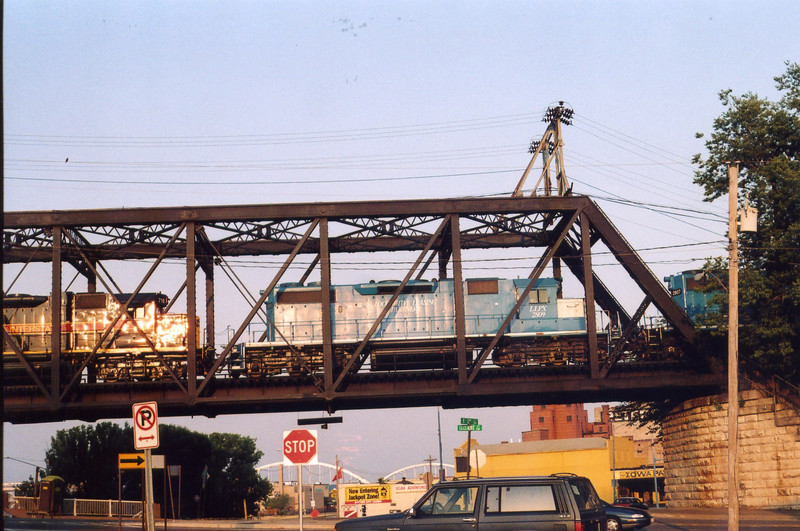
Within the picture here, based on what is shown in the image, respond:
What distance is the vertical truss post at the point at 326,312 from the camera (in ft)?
135

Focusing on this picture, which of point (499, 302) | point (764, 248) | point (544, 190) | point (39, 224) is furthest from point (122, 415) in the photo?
point (764, 248)

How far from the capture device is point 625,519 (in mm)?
26281

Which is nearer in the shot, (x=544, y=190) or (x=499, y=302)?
(x=499, y=302)

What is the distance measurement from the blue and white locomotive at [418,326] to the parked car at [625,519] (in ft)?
57.3

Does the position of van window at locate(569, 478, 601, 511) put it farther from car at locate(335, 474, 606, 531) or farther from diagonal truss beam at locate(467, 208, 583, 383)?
diagonal truss beam at locate(467, 208, 583, 383)

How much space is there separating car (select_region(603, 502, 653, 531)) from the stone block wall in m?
16.3

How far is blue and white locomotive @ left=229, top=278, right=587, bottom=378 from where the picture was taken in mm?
44000

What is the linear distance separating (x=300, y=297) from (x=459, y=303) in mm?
9727

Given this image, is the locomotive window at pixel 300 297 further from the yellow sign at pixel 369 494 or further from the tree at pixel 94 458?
the tree at pixel 94 458

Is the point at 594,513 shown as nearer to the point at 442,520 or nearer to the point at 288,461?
the point at 442,520

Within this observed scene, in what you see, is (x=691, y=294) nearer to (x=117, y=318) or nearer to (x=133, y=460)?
(x=117, y=318)

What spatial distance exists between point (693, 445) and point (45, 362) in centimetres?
3421

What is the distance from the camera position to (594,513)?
1659 cm

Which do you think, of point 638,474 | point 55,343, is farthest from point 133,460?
point 638,474
